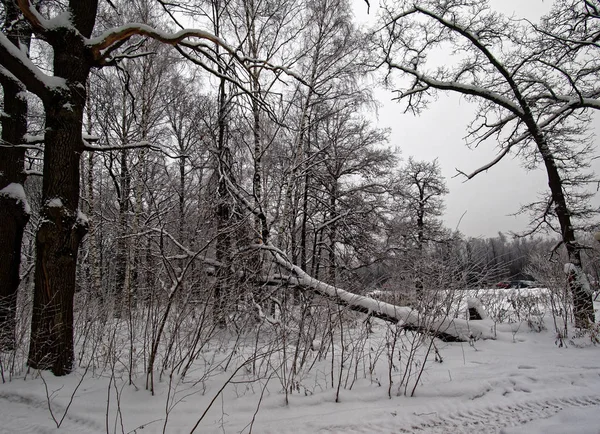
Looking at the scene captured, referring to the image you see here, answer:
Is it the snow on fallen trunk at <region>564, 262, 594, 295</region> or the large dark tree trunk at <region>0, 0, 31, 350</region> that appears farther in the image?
the snow on fallen trunk at <region>564, 262, 594, 295</region>

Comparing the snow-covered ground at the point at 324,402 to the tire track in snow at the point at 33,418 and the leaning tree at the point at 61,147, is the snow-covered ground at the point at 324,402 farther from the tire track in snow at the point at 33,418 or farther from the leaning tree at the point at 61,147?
the leaning tree at the point at 61,147

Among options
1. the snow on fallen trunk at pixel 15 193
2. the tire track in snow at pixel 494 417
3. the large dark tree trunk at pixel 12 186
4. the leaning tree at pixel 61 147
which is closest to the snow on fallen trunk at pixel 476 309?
the tire track in snow at pixel 494 417

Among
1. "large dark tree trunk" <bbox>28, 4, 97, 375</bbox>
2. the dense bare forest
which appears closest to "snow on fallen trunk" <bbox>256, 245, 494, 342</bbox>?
the dense bare forest

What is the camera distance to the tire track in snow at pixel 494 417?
111 inches

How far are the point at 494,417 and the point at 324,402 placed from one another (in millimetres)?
1685

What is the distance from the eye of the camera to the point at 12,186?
536 cm

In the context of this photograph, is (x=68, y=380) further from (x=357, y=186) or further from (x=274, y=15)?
(x=357, y=186)

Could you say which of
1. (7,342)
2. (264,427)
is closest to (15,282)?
(7,342)

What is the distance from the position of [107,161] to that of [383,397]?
41.8ft

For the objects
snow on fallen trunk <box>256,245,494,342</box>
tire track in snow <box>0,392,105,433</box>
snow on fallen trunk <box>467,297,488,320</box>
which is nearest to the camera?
tire track in snow <box>0,392,105,433</box>

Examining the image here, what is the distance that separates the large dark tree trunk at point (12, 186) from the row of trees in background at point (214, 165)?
24mm

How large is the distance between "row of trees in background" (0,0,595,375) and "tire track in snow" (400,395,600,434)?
1.64 m

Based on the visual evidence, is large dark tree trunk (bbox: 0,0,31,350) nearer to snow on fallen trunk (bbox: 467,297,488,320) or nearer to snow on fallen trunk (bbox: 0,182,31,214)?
snow on fallen trunk (bbox: 0,182,31,214)

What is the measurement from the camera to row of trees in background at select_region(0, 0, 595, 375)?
13.3ft
